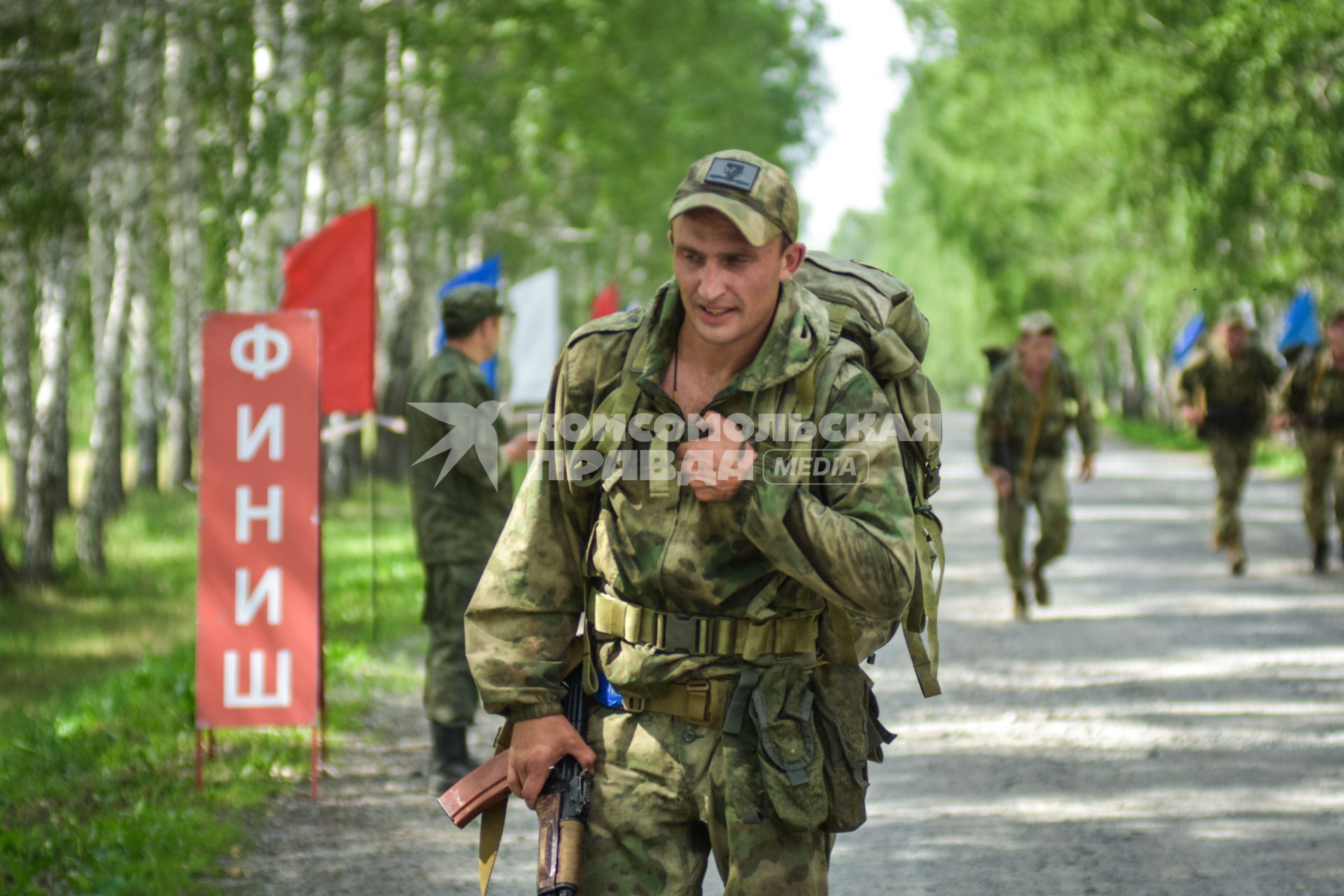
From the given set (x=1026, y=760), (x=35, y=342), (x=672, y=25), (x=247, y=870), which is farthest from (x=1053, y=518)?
(x=672, y=25)

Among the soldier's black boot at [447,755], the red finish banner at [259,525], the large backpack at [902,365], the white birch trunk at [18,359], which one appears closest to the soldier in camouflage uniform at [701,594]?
the large backpack at [902,365]

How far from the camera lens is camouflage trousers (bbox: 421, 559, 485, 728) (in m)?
7.05

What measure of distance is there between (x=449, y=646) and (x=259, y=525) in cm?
99

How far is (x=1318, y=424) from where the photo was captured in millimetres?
13242

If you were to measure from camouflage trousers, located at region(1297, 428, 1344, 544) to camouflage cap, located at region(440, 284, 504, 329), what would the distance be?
854 centimetres

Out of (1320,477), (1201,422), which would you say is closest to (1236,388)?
(1201,422)

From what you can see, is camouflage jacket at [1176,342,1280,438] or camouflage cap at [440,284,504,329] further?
camouflage jacket at [1176,342,1280,438]

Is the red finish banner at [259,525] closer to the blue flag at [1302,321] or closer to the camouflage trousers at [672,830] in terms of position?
the camouflage trousers at [672,830]

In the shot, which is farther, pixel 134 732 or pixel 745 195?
pixel 134 732

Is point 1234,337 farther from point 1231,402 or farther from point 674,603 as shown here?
point 674,603

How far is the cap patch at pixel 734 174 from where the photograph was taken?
10.5ft

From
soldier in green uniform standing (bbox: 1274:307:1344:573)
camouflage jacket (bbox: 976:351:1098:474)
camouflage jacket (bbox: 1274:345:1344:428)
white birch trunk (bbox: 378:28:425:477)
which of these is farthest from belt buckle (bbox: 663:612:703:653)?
white birch trunk (bbox: 378:28:425:477)

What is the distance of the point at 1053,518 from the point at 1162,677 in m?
2.54
